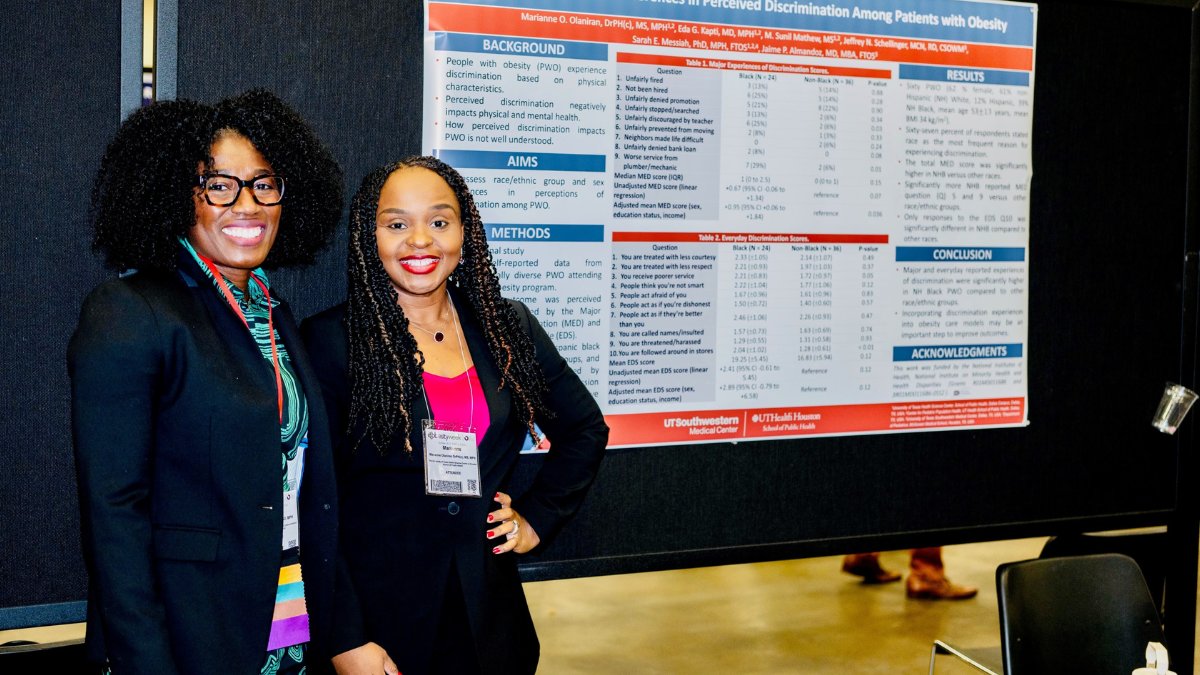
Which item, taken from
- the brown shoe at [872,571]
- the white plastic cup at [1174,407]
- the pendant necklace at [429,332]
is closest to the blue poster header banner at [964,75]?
the white plastic cup at [1174,407]

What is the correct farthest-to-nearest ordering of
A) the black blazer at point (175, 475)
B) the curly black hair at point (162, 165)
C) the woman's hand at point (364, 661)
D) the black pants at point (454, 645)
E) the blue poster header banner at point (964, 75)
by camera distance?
1. the blue poster header banner at point (964, 75)
2. the black pants at point (454, 645)
3. the woman's hand at point (364, 661)
4. the curly black hair at point (162, 165)
5. the black blazer at point (175, 475)

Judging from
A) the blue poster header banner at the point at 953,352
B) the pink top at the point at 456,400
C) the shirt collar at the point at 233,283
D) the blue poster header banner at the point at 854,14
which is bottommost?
the pink top at the point at 456,400

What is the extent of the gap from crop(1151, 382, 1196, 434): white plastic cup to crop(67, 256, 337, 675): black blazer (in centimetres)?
256

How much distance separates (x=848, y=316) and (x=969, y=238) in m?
0.43

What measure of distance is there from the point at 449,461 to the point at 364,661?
0.38m

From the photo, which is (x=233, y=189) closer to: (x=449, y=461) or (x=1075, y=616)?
(x=449, y=461)

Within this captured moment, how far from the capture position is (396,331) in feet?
6.93

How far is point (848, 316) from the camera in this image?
9.65 ft

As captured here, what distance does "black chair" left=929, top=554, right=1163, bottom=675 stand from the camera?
247 cm

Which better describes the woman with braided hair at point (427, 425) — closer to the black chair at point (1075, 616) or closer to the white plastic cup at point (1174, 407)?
the black chair at point (1075, 616)

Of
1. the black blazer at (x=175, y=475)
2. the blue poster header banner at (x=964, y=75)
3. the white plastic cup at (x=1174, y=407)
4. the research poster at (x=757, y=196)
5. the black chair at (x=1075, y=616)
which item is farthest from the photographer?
the white plastic cup at (x=1174, y=407)

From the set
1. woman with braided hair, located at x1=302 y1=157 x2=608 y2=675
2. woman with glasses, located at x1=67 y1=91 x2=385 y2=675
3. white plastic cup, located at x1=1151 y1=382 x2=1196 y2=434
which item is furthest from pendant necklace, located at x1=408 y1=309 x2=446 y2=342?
white plastic cup, located at x1=1151 y1=382 x2=1196 y2=434

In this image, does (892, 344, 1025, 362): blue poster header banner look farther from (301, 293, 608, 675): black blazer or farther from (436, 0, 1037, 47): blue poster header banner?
(301, 293, 608, 675): black blazer

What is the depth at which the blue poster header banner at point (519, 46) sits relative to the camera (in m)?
2.50
